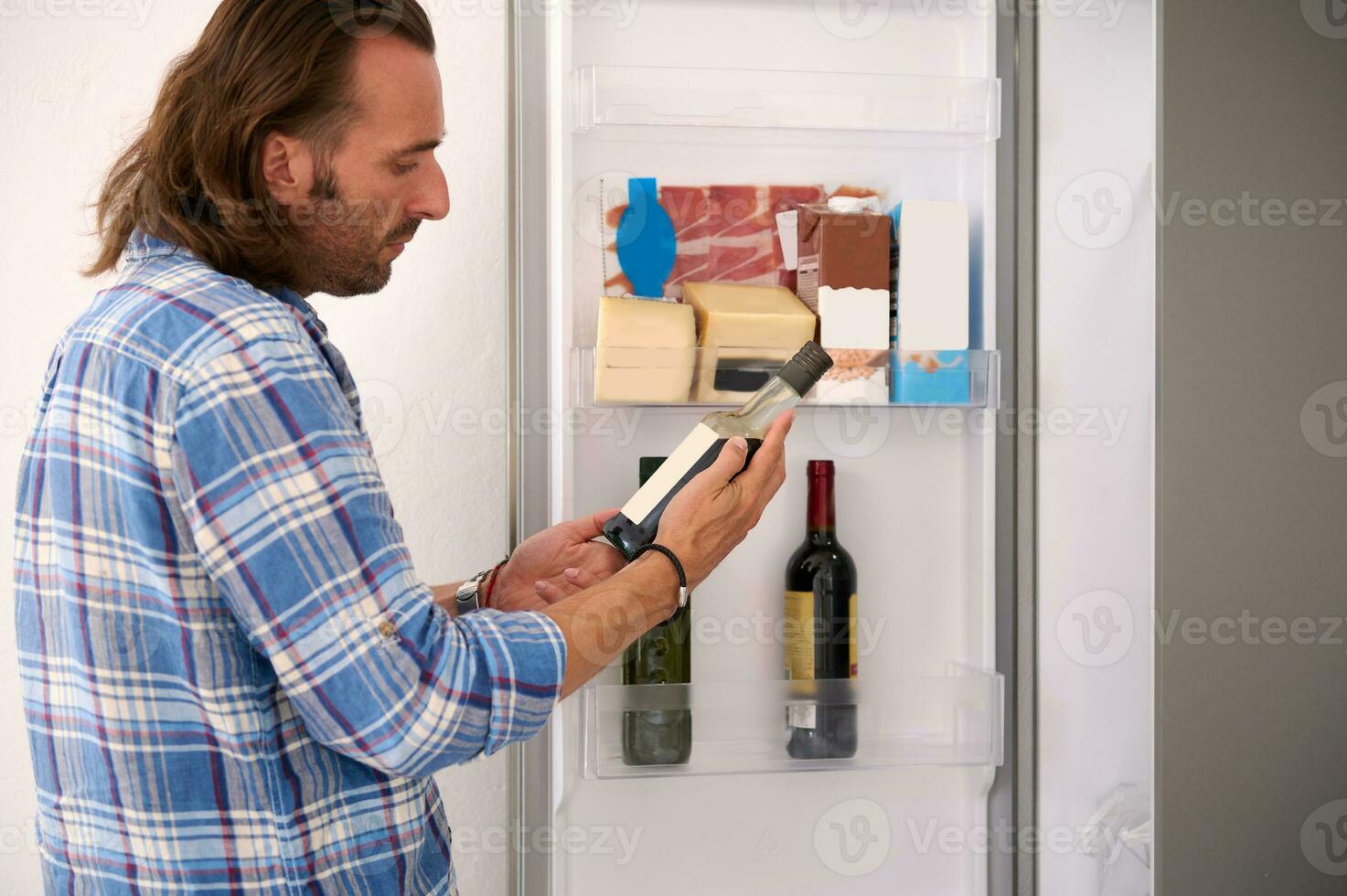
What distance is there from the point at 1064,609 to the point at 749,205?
1.81 ft

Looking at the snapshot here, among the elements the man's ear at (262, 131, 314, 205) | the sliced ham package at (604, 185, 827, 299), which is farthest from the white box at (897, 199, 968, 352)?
the man's ear at (262, 131, 314, 205)

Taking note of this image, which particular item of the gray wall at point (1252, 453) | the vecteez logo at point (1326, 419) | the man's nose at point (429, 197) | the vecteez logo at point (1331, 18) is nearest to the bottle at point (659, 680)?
the man's nose at point (429, 197)

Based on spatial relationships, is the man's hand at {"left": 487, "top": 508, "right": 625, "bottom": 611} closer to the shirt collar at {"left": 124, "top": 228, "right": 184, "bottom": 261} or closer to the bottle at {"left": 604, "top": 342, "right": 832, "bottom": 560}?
the bottle at {"left": 604, "top": 342, "right": 832, "bottom": 560}

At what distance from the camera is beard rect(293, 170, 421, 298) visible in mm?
818

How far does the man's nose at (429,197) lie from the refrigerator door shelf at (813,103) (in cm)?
21

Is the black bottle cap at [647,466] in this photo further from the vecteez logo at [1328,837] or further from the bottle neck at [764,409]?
the vecteez logo at [1328,837]

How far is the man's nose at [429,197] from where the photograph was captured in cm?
88

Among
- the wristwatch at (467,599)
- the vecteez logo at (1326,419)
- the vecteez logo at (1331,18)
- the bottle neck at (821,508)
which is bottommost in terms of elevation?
the wristwatch at (467,599)

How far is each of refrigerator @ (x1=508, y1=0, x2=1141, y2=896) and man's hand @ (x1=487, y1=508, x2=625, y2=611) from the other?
5cm

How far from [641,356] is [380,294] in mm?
394

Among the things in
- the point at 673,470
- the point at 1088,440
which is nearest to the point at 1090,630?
the point at 1088,440

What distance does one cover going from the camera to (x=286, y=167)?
81cm

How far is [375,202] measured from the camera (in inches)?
32.8

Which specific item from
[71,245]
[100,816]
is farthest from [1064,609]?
[71,245]
